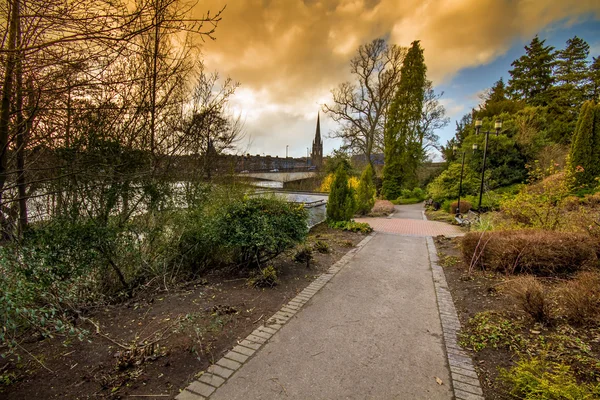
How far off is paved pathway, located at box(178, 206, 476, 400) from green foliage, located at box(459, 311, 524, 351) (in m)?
0.31

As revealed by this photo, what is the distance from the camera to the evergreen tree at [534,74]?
2619cm

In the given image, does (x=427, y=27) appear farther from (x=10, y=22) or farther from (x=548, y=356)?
(x=10, y=22)

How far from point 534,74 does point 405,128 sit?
14.2 m

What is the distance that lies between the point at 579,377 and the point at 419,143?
27.6 m

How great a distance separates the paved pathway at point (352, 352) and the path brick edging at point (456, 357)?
63 millimetres

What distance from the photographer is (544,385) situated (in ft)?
6.24

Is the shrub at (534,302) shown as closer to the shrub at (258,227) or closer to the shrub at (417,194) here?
Result: the shrub at (258,227)

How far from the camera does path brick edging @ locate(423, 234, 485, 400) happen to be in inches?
89.0

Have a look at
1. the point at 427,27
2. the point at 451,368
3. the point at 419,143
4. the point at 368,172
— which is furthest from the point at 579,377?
the point at 419,143

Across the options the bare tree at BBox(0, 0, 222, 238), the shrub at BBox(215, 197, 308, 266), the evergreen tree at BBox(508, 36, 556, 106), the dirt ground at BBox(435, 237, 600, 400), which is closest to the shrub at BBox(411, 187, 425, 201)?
the evergreen tree at BBox(508, 36, 556, 106)

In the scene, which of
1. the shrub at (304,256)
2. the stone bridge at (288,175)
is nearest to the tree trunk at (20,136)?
the shrub at (304,256)

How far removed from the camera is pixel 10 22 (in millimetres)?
2311

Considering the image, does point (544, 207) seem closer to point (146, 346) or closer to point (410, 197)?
point (146, 346)

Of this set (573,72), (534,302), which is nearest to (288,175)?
(534,302)
